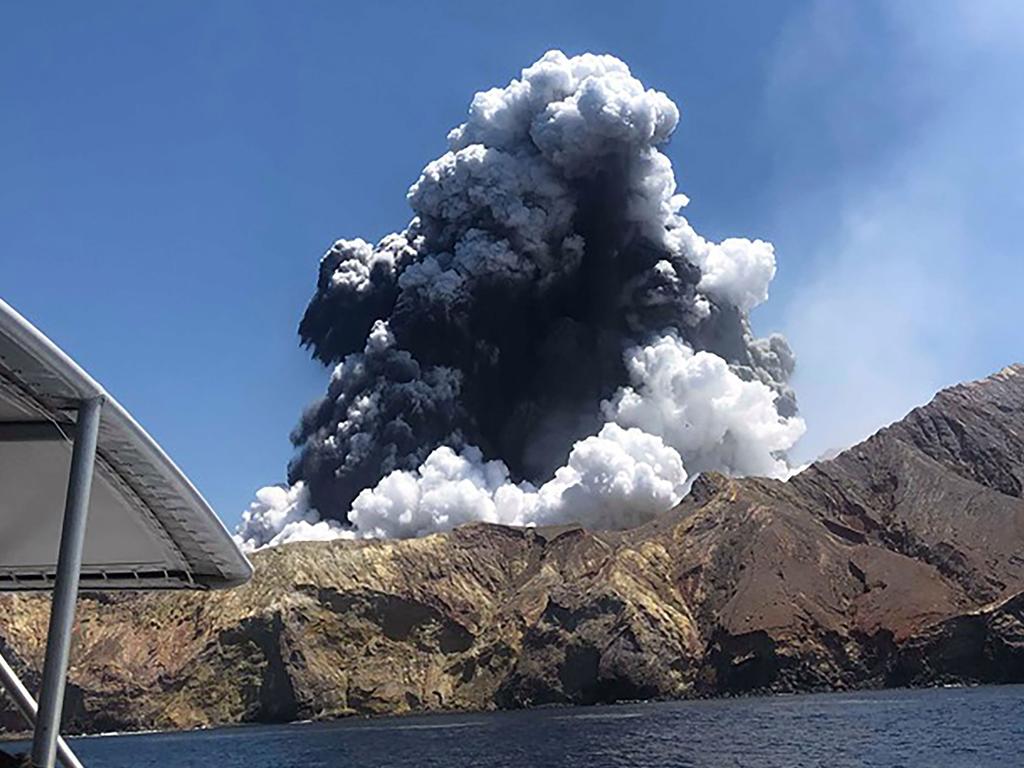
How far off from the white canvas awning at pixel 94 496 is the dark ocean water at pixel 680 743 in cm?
7989

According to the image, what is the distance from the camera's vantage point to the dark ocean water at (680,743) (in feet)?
323

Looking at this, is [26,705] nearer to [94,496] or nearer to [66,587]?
[66,587]

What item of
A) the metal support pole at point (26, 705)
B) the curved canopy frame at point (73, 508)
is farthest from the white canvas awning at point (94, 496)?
the metal support pole at point (26, 705)

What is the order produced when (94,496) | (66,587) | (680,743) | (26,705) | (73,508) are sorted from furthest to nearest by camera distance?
1. (680,743)
2. (94,496)
3. (26,705)
4. (73,508)
5. (66,587)

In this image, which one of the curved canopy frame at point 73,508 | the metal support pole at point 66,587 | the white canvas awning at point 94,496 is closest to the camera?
the metal support pole at point 66,587

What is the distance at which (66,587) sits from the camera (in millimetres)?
14516

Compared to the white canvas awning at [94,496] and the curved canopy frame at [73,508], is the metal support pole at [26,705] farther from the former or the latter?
the white canvas awning at [94,496]

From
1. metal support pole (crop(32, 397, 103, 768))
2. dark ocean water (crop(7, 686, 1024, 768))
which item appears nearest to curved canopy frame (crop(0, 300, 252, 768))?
metal support pole (crop(32, 397, 103, 768))

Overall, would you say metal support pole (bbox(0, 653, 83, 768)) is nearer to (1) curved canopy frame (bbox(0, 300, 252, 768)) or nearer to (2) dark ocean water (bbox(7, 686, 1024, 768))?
(1) curved canopy frame (bbox(0, 300, 252, 768))

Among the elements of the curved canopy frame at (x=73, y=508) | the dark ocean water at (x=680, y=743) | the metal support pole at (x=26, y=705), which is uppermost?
the curved canopy frame at (x=73, y=508)

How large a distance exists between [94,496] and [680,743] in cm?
11231

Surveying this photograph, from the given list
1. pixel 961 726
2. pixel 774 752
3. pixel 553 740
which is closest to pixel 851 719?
pixel 961 726

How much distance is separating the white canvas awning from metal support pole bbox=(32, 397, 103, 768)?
0.50 m

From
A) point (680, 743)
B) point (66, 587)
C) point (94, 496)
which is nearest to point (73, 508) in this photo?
point (66, 587)
